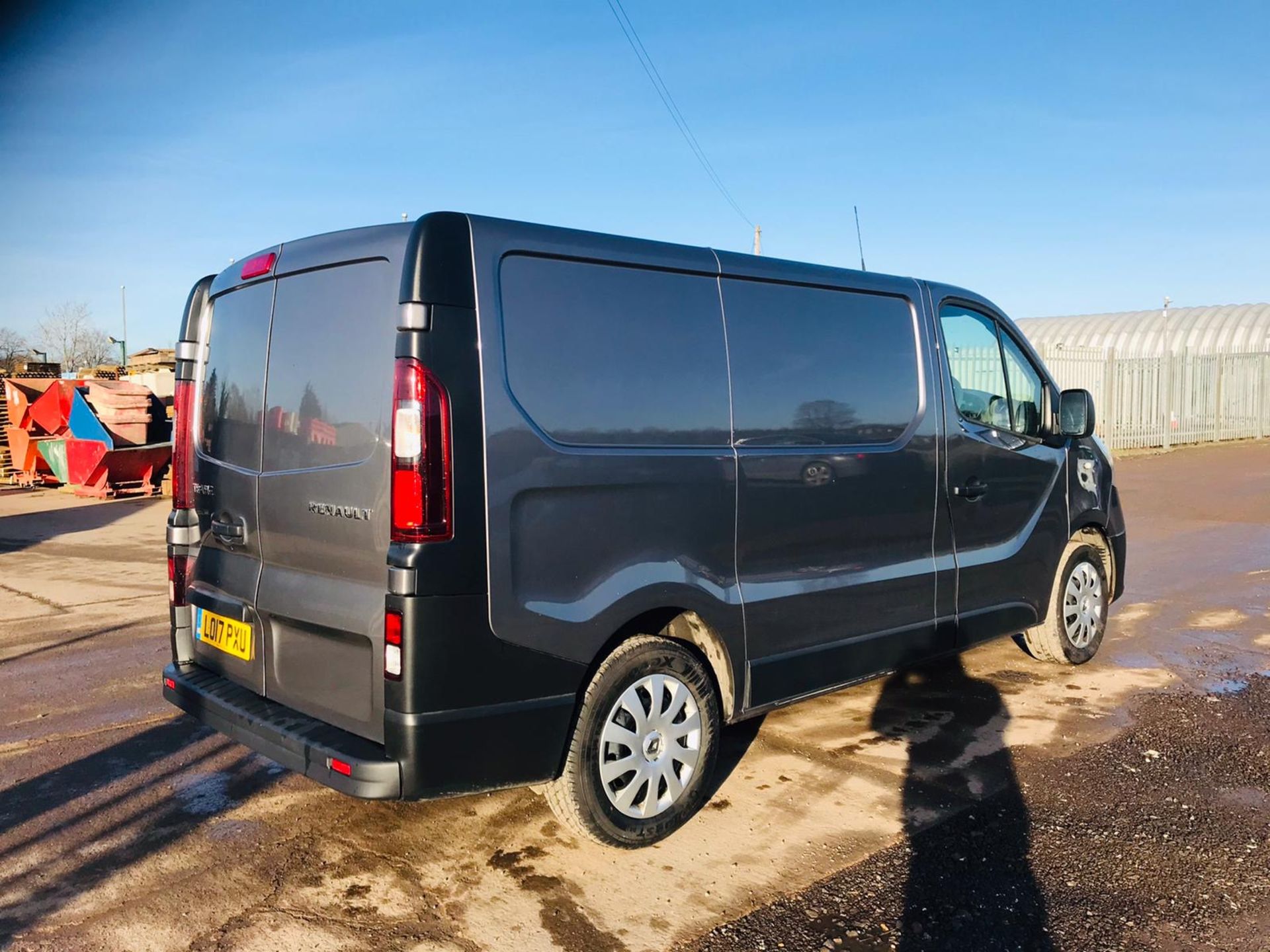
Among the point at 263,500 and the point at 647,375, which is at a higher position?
the point at 647,375

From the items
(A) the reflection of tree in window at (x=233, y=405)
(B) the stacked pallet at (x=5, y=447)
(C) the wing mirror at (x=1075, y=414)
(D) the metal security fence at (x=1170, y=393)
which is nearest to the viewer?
(A) the reflection of tree in window at (x=233, y=405)

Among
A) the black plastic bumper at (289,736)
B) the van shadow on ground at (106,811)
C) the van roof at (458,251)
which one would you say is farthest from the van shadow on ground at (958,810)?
the van shadow on ground at (106,811)

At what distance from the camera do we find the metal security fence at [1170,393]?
2136 centimetres

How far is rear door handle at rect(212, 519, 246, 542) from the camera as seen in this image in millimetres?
3877

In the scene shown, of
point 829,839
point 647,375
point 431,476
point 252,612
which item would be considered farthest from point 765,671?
point 252,612

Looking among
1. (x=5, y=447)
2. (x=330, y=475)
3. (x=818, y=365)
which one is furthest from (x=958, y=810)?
(x=5, y=447)

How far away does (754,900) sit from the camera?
11.1ft

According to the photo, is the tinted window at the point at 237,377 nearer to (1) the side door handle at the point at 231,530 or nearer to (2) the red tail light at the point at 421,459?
(1) the side door handle at the point at 231,530

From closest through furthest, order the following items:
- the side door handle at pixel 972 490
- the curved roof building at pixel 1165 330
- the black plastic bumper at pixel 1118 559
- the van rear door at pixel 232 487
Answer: the van rear door at pixel 232 487 < the side door handle at pixel 972 490 < the black plastic bumper at pixel 1118 559 < the curved roof building at pixel 1165 330

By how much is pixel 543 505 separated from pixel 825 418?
1.55 meters

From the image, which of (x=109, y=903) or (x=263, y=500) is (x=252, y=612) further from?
(x=109, y=903)

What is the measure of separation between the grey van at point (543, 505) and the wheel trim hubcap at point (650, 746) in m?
0.01

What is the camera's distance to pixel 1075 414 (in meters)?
5.84

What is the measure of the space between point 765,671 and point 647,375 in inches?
51.7
